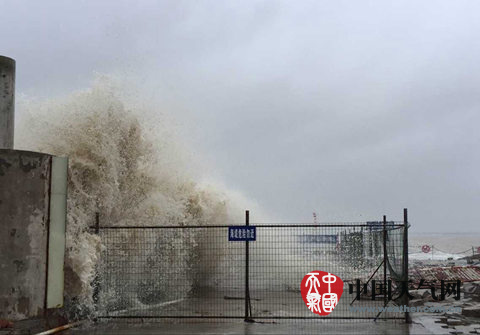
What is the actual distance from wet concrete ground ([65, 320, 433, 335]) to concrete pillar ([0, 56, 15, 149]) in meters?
3.56

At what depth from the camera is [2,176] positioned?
801 cm

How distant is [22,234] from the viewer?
808 cm

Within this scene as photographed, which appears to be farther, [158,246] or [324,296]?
[158,246]

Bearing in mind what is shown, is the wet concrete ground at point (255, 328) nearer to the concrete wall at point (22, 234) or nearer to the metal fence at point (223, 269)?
the metal fence at point (223, 269)

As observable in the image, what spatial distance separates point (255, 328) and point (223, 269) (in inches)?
264

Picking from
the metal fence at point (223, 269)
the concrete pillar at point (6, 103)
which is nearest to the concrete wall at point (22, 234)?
the concrete pillar at point (6, 103)

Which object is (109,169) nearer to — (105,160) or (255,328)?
(105,160)

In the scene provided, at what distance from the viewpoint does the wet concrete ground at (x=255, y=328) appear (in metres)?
9.25

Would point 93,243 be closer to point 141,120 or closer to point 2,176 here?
point 2,176

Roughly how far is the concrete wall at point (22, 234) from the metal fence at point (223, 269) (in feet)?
7.51

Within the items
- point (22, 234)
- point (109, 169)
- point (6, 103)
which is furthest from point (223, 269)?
point (6, 103)

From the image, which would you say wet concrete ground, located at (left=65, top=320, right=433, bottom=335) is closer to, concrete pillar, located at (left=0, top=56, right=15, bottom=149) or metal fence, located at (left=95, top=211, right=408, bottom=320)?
metal fence, located at (left=95, top=211, right=408, bottom=320)

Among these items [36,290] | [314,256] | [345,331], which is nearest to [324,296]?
[345,331]

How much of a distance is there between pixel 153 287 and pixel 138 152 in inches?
144
